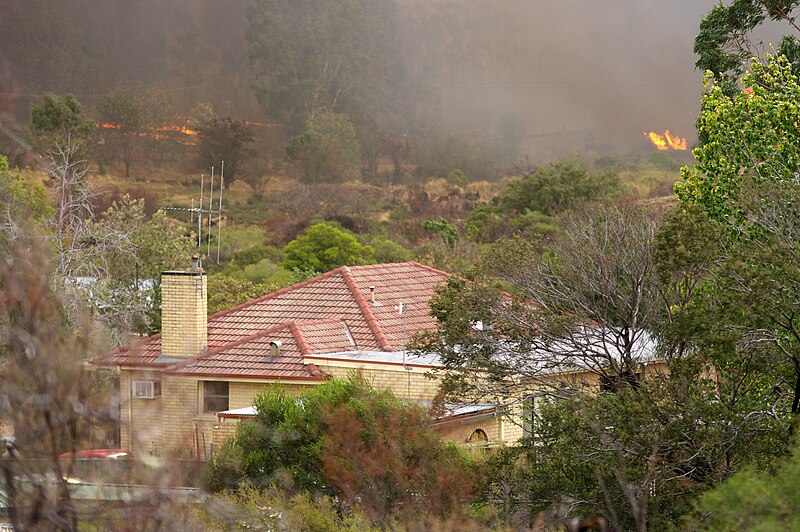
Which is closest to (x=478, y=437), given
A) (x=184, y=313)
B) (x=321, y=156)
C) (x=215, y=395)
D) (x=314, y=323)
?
(x=215, y=395)

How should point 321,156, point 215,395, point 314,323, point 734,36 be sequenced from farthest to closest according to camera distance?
1. point 321,156
2. point 314,323
3. point 734,36
4. point 215,395

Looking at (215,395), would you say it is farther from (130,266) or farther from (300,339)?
(130,266)

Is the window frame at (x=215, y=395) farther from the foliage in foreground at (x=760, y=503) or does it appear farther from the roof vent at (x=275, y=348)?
the foliage in foreground at (x=760, y=503)

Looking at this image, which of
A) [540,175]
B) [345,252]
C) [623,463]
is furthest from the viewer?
[540,175]

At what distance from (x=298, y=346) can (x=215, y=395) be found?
1966mm

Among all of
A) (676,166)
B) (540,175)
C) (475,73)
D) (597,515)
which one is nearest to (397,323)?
(597,515)

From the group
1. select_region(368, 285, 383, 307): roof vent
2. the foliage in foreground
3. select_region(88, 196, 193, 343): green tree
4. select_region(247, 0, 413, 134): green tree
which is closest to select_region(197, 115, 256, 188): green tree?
select_region(247, 0, 413, 134): green tree

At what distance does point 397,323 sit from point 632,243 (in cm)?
807

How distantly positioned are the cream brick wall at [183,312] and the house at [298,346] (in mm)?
22

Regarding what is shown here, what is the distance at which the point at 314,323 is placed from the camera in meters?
25.7

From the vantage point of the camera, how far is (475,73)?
372 feet

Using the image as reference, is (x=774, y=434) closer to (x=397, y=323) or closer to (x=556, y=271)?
(x=556, y=271)

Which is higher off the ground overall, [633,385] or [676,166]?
[676,166]

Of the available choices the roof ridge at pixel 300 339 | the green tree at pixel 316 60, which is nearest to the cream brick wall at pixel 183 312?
the roof ridge at pixel 300 339
